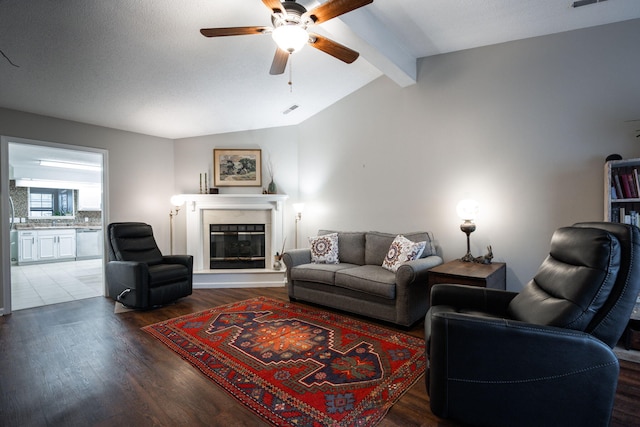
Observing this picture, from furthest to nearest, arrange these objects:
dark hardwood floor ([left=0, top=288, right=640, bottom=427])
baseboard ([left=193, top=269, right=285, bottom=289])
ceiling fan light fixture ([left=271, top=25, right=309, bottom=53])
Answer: baseboard ([left=193, top=269, right=285, bottom=289]) < ceiling fan light fixture ([left=271, top=25, right=309, bottom=53]) < dark hardwood floor ([left=0, top=288, right=640, bottom=427])

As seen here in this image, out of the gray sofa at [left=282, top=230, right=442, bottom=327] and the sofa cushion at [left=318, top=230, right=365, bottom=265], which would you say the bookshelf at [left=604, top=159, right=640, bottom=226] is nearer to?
the gray sofa at [left=282, top=230, right=442, bottom=327]

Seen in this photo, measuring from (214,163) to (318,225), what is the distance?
2040 mm

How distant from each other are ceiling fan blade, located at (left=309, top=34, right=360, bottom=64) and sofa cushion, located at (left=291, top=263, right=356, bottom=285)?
2.26 metres

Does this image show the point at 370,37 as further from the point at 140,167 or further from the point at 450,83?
the point at 140,167

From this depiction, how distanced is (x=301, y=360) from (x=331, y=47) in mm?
2466

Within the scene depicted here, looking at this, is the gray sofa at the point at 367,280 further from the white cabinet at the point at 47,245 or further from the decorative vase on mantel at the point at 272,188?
the white cabinet at the point at 47,245

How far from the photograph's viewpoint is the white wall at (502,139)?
2.86m

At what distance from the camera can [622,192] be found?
8.55 ft

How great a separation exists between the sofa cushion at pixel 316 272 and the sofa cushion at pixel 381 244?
288 millimetres

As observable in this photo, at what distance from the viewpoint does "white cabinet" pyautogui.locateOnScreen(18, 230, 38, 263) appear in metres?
6.94

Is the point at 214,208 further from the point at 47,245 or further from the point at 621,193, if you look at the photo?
the point at 47,245

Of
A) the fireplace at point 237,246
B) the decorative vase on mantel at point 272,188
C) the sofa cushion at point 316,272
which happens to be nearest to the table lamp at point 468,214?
the sofa cushion at point 316,272

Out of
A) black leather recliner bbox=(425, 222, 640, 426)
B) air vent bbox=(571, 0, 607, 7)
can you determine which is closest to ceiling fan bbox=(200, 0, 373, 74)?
black leather recliner bbox=(425, 222, 640, 426)

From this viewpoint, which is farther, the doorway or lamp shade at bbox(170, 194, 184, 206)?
the doorway
